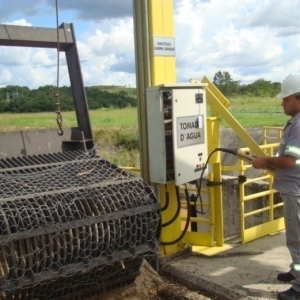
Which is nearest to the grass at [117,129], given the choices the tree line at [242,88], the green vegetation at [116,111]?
the green vegetation at [116,111]

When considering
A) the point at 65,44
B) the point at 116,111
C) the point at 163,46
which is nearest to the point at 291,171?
the point at 163,46

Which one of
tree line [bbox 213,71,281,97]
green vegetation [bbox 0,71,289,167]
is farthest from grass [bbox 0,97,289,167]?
tree line [bbox 213,71,281,97]

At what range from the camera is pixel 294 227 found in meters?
4.11

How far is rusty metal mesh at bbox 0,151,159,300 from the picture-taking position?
332 cm

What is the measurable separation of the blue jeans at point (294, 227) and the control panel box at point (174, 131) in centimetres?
107

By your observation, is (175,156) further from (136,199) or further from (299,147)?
(299,147)

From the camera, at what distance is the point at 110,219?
12.0 feet

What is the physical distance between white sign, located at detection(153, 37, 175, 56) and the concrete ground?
2.21 meters

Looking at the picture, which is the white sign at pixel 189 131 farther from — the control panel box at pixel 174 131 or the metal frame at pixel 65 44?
the metal frame at pixel 65 44

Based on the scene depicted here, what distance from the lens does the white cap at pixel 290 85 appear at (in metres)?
4.09

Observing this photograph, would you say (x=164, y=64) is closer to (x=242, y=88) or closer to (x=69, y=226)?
(x=69, y=226)

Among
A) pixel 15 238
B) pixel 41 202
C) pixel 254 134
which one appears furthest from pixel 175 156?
pixel 254 134

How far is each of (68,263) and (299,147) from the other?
2063 mm

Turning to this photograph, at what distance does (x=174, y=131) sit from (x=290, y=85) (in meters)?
1.16
